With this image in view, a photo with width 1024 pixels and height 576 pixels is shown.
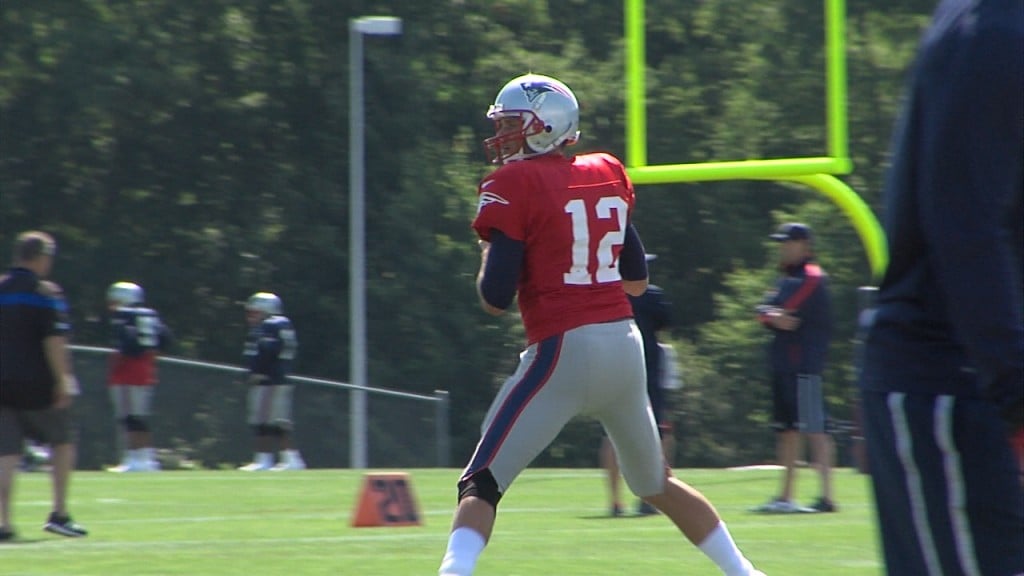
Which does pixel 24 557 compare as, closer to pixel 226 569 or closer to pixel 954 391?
pixel 226 569

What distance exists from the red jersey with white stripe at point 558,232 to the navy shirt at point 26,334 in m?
5.01

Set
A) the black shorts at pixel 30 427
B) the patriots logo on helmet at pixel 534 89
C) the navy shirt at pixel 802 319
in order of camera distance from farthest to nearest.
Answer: the navy shirt at pixel 802 319, the black shorts at pixel 30 427, the patriots logo on helmet at pixel 534 89

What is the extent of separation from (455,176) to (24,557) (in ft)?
82.8

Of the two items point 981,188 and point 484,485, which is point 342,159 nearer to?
point 484,485

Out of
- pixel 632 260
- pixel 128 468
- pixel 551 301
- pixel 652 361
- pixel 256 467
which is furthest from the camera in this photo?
pixel 256 467

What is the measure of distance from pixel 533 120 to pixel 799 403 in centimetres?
636

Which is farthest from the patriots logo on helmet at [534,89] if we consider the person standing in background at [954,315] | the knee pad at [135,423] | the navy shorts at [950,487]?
the knee pad at [135,423]

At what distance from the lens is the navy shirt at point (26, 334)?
998 cm

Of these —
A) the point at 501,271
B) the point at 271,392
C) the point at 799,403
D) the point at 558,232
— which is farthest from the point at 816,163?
the point at 501,271

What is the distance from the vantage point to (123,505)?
Answer: 13047 mm

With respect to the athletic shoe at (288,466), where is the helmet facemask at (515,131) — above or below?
above

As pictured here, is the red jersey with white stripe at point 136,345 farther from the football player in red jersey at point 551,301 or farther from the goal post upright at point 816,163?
the football player in red jersey at point 551,301

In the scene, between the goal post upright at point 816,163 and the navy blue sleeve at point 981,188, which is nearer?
the navy blue sleeve at point 981,188

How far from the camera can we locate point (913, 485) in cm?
337
